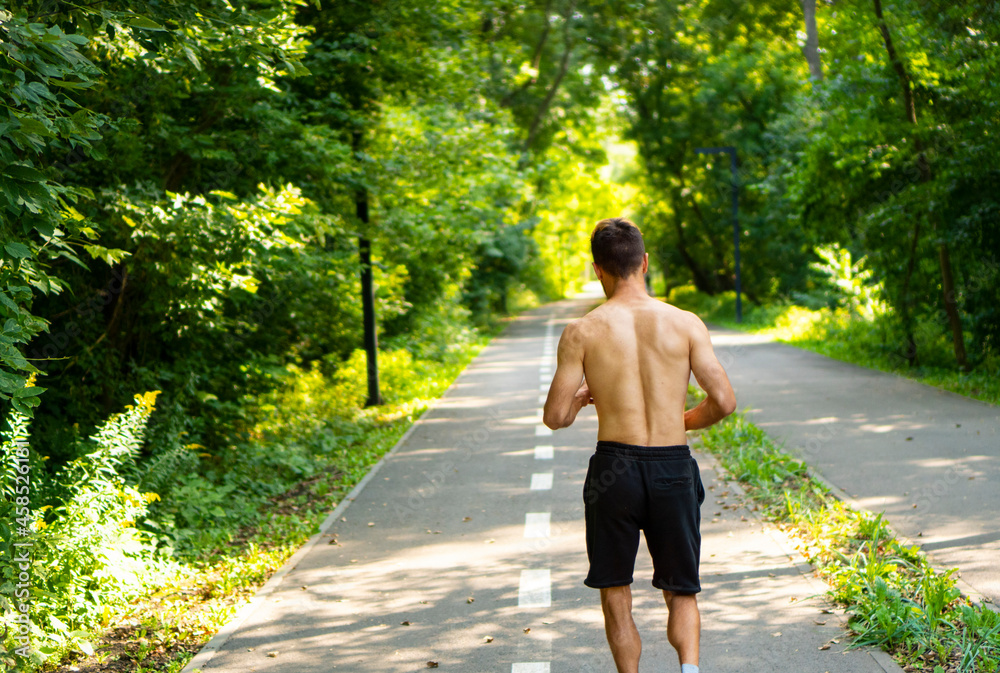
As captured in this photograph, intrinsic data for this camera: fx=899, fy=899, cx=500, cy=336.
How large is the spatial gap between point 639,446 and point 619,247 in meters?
0.80

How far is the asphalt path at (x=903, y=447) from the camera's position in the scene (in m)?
6.35

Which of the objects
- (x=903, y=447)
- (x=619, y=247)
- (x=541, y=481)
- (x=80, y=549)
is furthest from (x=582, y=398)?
(x=903, y=447)

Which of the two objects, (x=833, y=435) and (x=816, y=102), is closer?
(x=833, y=435)

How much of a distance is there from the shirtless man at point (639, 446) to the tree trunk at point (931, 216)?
10981 millimetres

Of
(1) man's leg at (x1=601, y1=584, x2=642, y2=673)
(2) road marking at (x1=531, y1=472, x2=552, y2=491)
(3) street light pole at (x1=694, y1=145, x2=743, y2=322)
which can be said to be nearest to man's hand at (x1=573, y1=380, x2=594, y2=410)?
(1) man's leg at (x1=601, y1=584, x2=642, y2=673)

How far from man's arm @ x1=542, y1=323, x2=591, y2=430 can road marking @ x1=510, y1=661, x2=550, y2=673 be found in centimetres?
160

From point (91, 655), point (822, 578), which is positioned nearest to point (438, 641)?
point (91, 655)

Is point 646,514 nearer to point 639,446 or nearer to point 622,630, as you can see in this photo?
point 639,446

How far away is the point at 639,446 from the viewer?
354 cm

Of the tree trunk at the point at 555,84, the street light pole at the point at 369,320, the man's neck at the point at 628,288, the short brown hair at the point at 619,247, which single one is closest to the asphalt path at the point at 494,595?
the man's neck at the point at 628,288

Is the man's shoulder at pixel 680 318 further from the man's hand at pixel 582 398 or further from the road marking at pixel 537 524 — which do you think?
the road marking at pixel 537 524

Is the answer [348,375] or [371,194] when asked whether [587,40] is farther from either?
[371,194]

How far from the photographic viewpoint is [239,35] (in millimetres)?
6539

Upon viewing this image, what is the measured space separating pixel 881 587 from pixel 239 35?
5.61 meters
